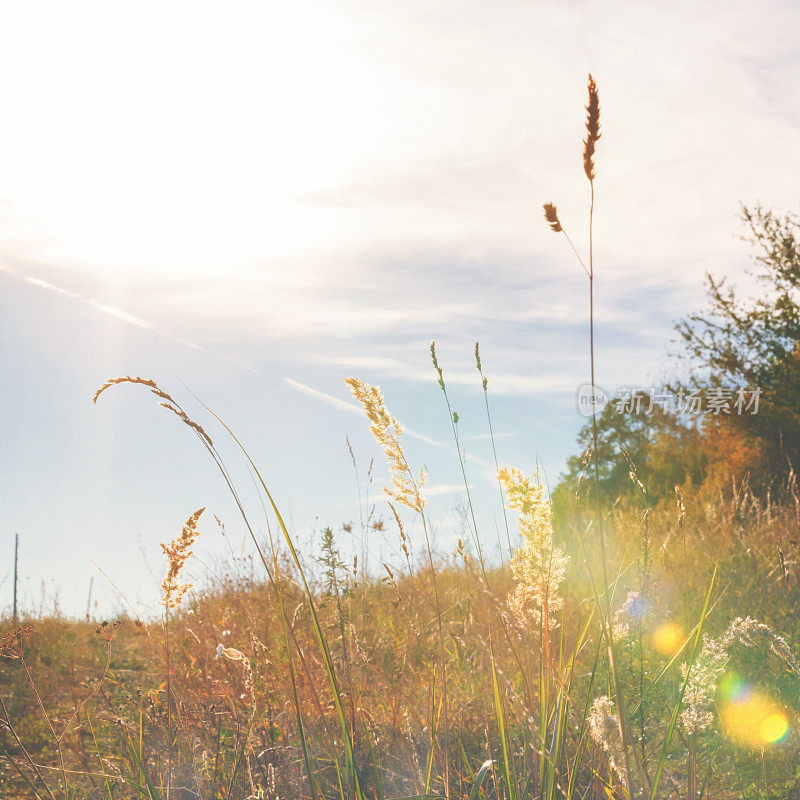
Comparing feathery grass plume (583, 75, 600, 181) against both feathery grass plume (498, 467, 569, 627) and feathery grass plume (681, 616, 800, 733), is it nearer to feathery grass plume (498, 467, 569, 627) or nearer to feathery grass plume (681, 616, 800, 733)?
feathery grass plume (498, 467, 569, 627)

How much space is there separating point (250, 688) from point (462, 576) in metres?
4.88

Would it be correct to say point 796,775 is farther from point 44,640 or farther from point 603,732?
point 44,640

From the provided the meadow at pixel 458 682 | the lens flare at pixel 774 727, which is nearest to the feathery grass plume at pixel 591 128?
the meadow at pixel 458 682

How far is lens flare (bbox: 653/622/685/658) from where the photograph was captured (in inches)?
171

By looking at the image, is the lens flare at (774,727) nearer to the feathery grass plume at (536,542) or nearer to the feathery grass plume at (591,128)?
the feathery grass plume at (536,542)

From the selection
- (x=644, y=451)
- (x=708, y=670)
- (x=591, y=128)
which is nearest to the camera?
(x=591, y=128)

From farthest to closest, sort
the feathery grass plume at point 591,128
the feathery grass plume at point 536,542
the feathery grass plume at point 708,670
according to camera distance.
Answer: the feathery grass plume at point 708,670
the feathery grass plume at point 536,542
the feathery grass plume at point 591,128

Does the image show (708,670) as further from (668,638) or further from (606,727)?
(668,638)

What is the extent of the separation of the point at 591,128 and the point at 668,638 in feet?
13.1

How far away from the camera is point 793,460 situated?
45.6 ft

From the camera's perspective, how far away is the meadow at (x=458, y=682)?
1.89m

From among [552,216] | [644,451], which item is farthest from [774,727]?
[644,451]

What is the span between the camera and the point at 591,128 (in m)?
1.39

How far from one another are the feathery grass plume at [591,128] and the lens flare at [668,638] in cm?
368
